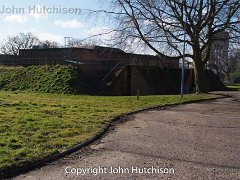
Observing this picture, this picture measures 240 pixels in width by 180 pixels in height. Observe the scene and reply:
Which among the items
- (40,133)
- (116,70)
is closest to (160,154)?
(40,133)

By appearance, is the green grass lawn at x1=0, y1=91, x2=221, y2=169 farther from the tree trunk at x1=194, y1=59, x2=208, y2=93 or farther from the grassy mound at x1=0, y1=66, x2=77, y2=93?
the tree trunk at x1=194, y1=59, x2=208, y2=93

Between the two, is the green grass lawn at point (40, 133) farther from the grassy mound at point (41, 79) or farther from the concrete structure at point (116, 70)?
the concrete structure at point (116, 70)

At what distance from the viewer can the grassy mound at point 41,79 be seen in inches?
1179

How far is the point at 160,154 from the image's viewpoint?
320 inches

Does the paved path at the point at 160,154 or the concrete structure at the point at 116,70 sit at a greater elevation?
the concrete structure at the point at 116,70

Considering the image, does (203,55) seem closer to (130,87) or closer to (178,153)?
(130,87)

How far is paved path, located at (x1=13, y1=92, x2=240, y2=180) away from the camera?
6.61 metres

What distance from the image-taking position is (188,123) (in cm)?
1318

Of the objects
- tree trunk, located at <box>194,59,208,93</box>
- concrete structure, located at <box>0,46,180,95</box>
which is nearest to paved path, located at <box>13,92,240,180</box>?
tree trunk, located at <box>194,59,208,93</box>

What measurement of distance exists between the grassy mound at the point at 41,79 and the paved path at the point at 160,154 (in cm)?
1799

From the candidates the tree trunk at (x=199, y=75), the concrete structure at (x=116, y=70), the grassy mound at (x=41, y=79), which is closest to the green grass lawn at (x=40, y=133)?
the grassy mound at (x=41, y=79)

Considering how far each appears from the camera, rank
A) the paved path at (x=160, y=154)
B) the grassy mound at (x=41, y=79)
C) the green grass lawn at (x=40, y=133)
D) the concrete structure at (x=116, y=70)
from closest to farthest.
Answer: the paved path at (x=160, y=154)
the green grass lawn at (x=40, y=133)
the grassy mound at (x=41, y=79)
the concrete structure at (x=116, y=70)

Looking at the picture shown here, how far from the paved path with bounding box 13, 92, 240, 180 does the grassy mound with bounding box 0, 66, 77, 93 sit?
17992 millimetres

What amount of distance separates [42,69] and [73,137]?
26222 mm
